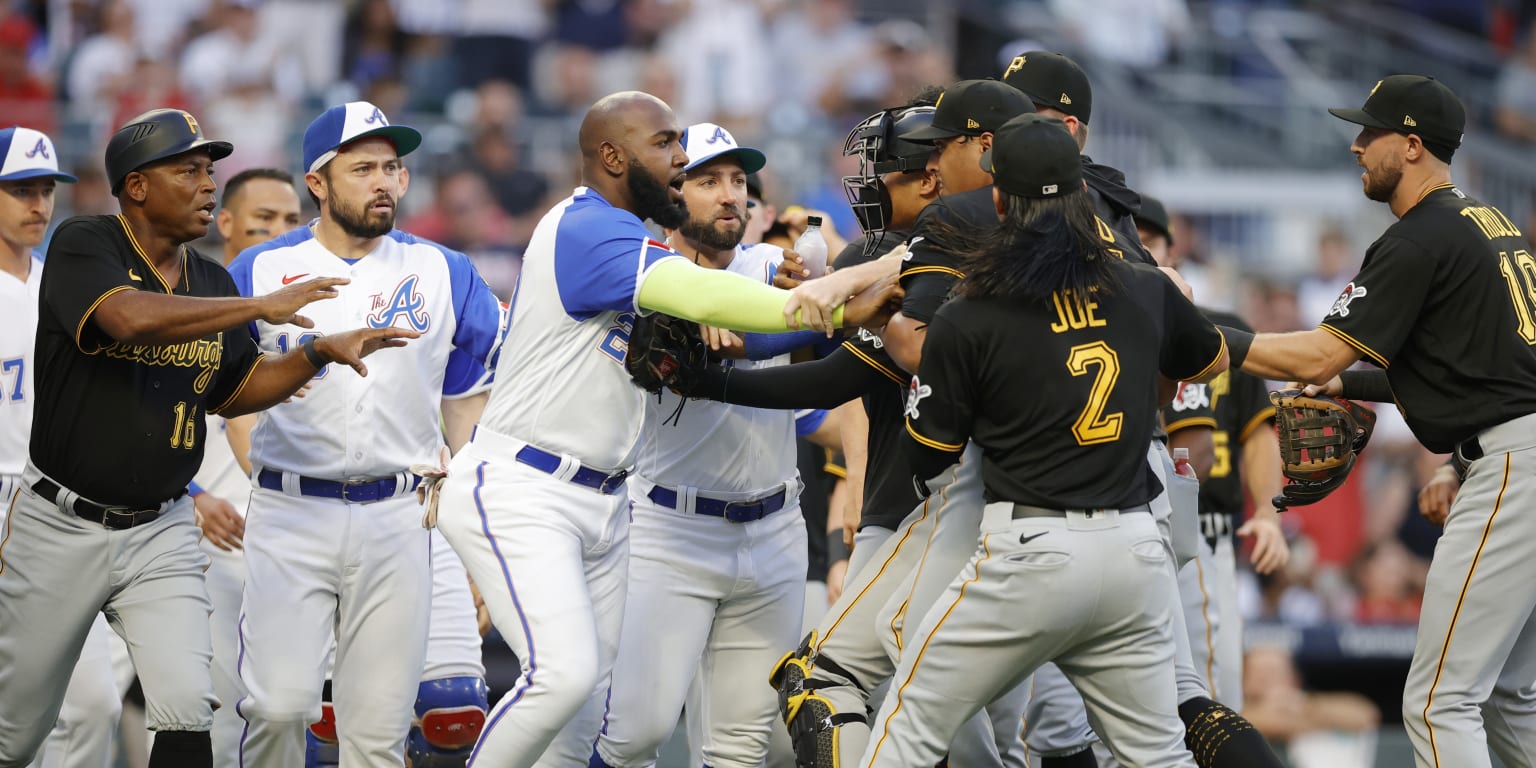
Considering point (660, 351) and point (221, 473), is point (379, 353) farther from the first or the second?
point (221, 473)

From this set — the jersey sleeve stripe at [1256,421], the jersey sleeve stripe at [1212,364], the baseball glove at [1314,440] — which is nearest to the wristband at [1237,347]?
the baseball glove at [1314,440]

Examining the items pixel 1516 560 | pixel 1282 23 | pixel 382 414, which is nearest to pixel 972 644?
pixel 1516 560

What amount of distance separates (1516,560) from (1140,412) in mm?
1543

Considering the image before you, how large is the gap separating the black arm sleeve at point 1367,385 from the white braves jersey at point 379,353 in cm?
306

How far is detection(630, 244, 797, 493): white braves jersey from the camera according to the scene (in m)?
5.90

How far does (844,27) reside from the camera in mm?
14742

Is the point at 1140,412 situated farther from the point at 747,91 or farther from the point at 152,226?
the point at 747,91

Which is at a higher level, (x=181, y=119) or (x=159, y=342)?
(x=181, y=119)

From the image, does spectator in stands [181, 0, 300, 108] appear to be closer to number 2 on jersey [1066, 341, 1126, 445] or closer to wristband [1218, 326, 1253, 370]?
wristband [1218, 326, 1253, 370]

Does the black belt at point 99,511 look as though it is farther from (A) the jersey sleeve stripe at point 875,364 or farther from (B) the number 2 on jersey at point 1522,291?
(B) the number 2 on jersey at point 1522,291

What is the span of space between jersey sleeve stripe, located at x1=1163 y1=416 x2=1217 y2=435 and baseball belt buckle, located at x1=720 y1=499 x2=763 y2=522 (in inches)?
88.0

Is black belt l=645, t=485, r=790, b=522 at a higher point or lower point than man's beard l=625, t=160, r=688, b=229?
lower

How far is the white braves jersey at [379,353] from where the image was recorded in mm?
5945

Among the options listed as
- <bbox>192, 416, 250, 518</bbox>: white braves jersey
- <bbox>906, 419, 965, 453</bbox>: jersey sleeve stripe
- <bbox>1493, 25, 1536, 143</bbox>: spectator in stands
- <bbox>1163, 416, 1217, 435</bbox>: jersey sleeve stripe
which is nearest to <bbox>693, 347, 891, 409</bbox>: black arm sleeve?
<bbox>906, 419, 965, 453</bbox>: jersey sleeve stripe
